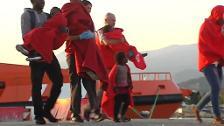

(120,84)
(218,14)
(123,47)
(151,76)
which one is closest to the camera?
(218,14)

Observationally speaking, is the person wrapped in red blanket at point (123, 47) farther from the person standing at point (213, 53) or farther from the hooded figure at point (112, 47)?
the person standing at point (213, 53)

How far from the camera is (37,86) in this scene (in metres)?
8.11

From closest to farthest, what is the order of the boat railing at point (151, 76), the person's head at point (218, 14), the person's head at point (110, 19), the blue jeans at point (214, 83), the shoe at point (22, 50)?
the shoe at point (22, 50)
the blue jeans at point (214, 83)
the person's head at point (218, 14)
the person's head at point (110, 19)
the boat railing at point (151, 76)

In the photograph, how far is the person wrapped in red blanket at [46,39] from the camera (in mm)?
8000

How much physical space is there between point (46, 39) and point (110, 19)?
209 cm

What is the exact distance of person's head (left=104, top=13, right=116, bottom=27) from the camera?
10000 mm

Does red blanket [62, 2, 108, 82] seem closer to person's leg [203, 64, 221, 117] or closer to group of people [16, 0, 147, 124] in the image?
group of people [16, 0, 147, 124]

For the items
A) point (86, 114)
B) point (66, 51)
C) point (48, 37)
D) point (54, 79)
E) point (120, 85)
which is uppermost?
point (48, 37)

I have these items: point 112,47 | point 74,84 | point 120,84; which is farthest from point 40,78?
point 112,47

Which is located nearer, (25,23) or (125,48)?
(25,23)

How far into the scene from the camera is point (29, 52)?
8039 mm

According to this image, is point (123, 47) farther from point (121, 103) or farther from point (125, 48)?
point (121, 103)

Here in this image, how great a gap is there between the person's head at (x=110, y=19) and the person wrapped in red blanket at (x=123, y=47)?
2.3 inches

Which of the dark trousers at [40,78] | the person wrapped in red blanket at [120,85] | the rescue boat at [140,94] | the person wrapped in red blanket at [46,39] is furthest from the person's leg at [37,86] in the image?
the rescue boat at [140,94]
